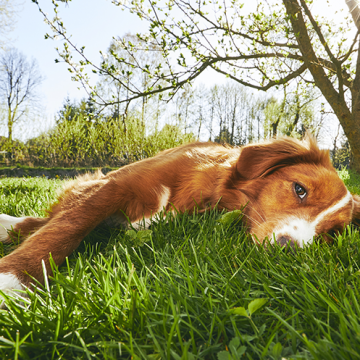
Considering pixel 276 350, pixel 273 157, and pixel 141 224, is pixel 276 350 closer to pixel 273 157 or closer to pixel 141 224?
pixel 141 224

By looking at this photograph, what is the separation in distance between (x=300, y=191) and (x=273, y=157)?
0.34m

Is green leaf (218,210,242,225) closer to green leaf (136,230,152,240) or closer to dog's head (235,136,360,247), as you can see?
dog's head (235,136,360,247)

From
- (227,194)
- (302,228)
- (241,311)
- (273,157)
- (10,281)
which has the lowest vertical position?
(10,281)

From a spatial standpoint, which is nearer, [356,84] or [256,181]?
[256,181]

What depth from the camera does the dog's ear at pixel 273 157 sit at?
2.15m

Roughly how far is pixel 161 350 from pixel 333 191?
174 centimetres

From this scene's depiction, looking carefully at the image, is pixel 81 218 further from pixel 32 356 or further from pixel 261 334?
pixel 261 334

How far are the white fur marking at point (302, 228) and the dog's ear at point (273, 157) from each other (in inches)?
17.5

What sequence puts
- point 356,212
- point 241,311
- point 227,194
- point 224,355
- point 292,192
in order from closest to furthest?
1. point 224,355
2. point 241,311
3. point 292,192
4. point 227,194
5. point 356,212

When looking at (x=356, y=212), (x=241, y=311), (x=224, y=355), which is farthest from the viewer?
(x=356, y=212)

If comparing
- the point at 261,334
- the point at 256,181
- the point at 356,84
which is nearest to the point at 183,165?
the point at 256,181

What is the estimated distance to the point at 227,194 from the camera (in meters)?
2.23

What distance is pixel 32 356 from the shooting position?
0.86m

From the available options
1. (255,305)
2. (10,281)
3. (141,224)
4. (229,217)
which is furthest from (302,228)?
(10,281)
